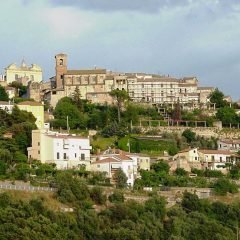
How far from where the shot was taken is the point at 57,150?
57906 millimetres

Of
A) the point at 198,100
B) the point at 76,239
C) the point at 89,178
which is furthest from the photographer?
the point at 198,100

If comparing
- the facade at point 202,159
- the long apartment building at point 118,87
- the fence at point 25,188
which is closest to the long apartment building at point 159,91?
the long apartment building at point 118,87

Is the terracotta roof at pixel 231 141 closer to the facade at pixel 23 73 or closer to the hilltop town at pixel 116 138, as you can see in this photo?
the hilltop town at pixel 116 138

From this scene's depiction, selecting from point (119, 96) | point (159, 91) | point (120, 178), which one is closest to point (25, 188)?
point (120, 178)

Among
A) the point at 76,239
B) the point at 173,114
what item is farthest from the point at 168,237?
the point at 173,114

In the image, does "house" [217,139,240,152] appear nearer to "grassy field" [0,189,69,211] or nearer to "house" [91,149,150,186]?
"house" [91,149,150,186]

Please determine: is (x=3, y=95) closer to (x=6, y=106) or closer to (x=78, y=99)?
(x=78, y=99)

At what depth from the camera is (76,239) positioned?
47094 mm

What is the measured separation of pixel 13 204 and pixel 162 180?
37.9 ft

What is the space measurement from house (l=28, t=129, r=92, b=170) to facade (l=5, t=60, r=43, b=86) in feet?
64.9

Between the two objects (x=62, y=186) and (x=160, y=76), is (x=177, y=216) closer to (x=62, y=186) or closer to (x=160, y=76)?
(x=62, y=186)

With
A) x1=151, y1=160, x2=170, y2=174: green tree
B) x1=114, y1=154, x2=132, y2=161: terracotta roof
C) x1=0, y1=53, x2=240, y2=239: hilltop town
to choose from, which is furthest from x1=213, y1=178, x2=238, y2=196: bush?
x1=114, y1=154, x2=132, y2=161: terracotta roof

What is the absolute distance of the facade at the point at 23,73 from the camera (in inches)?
3083

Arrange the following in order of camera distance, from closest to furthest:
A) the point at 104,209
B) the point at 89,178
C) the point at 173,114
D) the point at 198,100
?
the point at 104,209 → the point at 89,178 → the point at 173,114 → the point at 198,100
